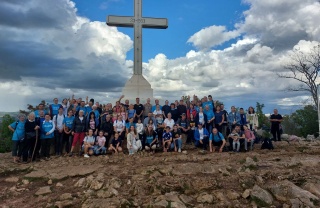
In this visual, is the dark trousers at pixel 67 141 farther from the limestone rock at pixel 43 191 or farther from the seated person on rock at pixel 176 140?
the limestone rock at pixel 43 191

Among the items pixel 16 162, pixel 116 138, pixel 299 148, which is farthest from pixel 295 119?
pixel 16 162

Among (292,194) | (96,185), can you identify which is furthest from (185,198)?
(292,194)

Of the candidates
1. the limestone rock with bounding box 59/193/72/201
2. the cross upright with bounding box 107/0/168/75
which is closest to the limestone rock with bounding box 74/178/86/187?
the limestone rock with bounding box 59/193/72/201

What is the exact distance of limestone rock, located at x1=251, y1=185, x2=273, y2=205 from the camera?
18.4ft

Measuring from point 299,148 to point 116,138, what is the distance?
683 cm

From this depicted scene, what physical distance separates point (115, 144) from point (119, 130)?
1.70 ft

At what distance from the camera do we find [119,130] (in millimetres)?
10516

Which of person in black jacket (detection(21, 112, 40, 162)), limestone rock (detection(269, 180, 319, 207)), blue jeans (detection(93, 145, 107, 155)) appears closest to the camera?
limestone rock (detection(269, 180, 319, 207))

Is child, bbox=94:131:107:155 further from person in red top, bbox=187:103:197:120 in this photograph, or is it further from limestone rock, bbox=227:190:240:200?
limestone rock, bbox=227:190:240:200

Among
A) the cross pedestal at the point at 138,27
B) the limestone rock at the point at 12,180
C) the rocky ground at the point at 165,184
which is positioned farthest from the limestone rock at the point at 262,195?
the cross pedestal at the point at 138,27

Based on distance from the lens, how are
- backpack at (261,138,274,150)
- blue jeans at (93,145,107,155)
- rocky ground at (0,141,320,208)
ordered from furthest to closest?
backpack at (261,138,274,150) → blue jeans at (93,145,107,155) → rocky ground at (0,141,320,208)

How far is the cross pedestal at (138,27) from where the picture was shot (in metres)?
15.0

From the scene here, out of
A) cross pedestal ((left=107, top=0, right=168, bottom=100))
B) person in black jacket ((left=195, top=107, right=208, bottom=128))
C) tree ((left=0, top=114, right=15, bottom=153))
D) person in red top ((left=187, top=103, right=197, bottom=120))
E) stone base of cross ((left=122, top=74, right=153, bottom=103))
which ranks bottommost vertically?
tree ((left=0, top=114, right=15, bottom=153))

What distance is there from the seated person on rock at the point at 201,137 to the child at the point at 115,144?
286 cm
